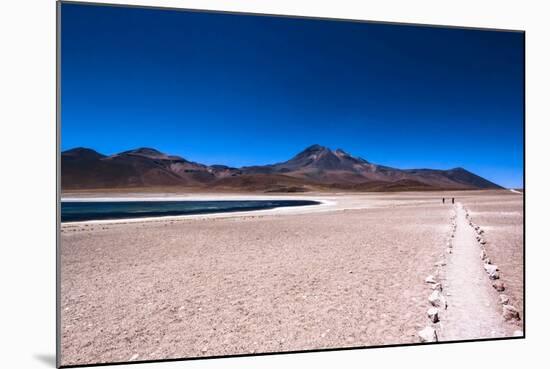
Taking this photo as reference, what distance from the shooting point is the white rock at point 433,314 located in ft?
9.79

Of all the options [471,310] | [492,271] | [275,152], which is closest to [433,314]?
[471,310]

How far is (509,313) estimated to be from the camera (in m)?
3.24

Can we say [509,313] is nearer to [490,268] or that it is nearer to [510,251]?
[490,268]

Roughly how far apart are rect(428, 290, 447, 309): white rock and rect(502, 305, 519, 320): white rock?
2.12 feet

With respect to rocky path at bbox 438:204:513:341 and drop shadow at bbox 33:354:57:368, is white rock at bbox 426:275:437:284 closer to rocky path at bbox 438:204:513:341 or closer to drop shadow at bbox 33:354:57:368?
rocky path at bbox 438:204:513:341

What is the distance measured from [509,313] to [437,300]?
2.64 ft

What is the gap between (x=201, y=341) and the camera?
268cm

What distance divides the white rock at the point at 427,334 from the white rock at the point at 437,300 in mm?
225

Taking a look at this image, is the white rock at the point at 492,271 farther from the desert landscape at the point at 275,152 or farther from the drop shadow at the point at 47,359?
the drop shadow at the point at 47,359

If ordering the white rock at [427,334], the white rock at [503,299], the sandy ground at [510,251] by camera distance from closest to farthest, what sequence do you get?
1. the white rock at [427,334]
2. the white rock at [503,299]
3. the sandy ground at [510,251]

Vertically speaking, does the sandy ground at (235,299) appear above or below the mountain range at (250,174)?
below

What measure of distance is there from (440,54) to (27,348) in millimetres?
4504

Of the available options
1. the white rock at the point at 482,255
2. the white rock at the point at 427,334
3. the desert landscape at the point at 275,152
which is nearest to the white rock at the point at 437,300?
the desert landscape at the point at 275,152

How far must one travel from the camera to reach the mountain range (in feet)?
9.31
